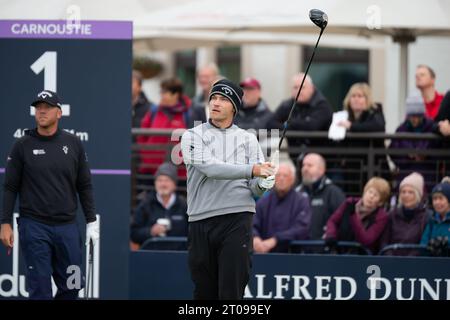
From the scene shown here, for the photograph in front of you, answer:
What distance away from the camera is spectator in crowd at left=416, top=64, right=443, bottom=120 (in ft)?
40.1

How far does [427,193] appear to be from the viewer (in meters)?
11.8

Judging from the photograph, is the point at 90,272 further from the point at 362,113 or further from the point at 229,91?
the point at 362,113

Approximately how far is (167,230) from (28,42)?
2260 millimetres

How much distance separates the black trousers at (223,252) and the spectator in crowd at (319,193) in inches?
107

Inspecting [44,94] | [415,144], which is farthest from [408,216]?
[44,94]

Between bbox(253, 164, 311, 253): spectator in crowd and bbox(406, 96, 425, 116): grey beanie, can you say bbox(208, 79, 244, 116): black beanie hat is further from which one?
bbox(406, 96, 425, 116): grey beanie

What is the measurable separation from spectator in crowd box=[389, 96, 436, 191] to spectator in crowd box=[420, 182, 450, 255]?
1.85ft

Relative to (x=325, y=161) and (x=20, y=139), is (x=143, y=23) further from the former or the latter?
(x=20, y=139)

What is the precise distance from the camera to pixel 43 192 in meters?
10.1

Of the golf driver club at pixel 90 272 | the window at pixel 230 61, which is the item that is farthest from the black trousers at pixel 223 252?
the window at pixel 230 61

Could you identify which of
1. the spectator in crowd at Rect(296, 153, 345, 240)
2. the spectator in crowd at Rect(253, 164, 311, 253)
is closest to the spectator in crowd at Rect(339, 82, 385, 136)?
the spectator in crowd at Rect(296, 153, 345, 240)

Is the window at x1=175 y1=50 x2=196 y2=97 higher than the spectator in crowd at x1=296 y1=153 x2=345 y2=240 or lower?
higher

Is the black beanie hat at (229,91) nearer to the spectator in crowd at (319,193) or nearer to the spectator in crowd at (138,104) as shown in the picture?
the spectator in crowd at (319,193)

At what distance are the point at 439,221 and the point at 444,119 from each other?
97cm
